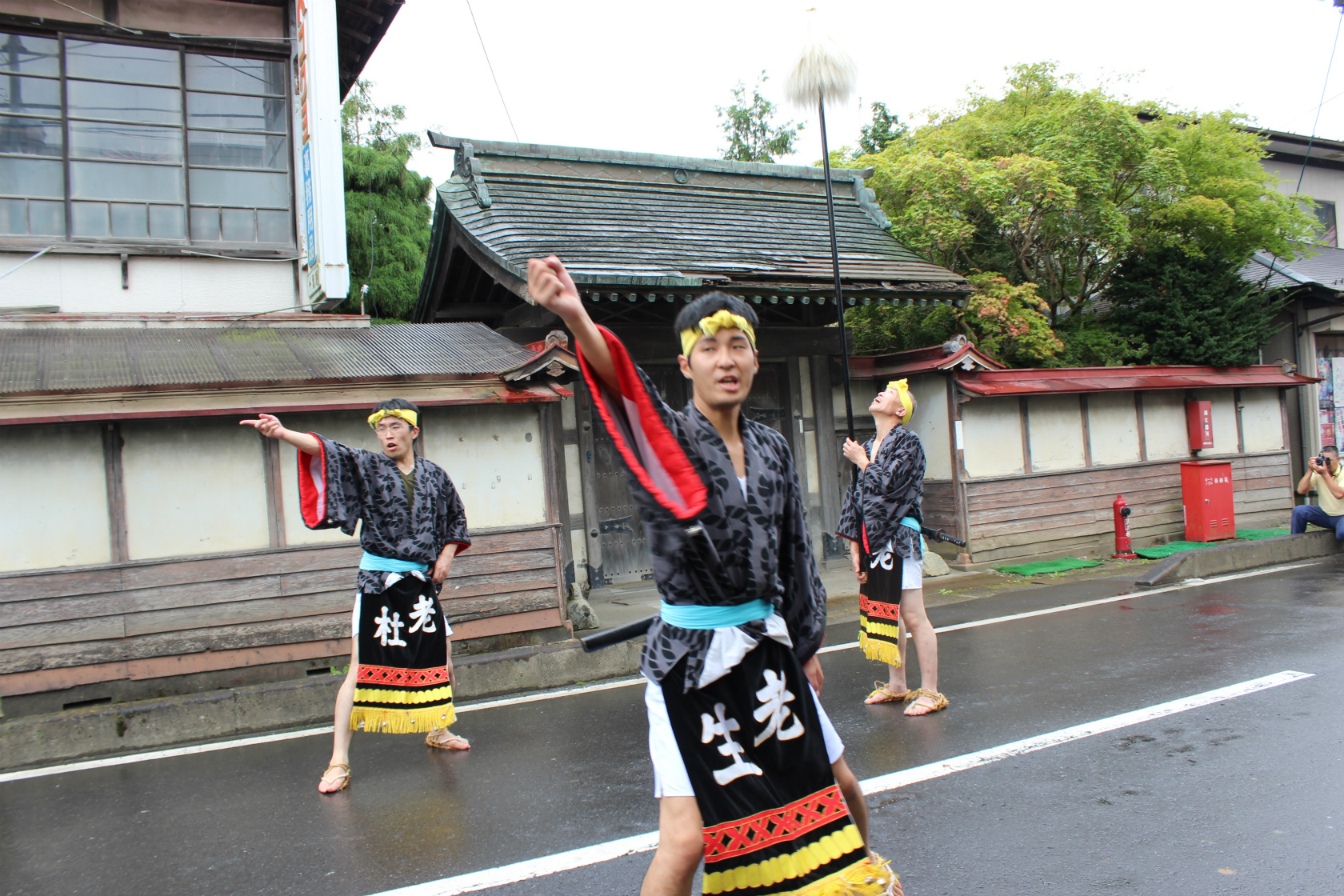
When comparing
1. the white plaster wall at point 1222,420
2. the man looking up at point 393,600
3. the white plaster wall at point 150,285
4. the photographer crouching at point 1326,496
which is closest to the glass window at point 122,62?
the white plaster wall at point 150,285

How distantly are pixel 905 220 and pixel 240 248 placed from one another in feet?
30.4

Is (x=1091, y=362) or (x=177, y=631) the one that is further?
(x=1091, y=362)

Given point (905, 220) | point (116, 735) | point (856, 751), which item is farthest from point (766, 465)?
point (905, 220)

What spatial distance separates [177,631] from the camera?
21.1 ft

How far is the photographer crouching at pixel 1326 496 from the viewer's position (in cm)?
1055

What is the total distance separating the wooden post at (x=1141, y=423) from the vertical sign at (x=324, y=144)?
10368 millimetres

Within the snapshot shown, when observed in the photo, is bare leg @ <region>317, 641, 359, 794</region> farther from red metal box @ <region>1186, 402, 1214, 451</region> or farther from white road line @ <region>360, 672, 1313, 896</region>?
red metal box @ <region>1186, 402, 1214, 451</region>

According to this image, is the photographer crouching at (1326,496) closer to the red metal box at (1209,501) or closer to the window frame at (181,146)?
the red metal box at (1209,501)

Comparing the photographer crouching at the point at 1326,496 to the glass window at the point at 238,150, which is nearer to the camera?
the glass window at the point at 238,150

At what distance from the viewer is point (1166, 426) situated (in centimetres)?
1230

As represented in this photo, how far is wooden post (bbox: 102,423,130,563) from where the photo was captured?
21.0 feet

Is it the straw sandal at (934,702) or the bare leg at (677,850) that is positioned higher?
the bare leg at (677,850)

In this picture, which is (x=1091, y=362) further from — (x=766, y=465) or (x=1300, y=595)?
(x=766, y=465)

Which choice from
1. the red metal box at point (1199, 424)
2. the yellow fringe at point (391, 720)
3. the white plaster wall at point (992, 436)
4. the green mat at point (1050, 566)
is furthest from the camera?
the red metal box at point (1199, 424)
